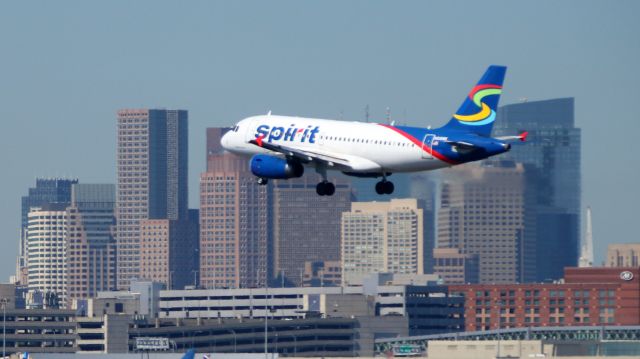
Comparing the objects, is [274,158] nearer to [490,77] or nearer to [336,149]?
[336,149]

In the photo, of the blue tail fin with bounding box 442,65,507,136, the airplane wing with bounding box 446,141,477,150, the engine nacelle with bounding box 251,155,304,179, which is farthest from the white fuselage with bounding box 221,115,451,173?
the blue tail fin with bounding box 442,65,507,136

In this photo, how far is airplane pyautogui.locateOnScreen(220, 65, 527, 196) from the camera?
460 feet

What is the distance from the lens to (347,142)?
14475cm

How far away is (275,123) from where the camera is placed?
5906 inches

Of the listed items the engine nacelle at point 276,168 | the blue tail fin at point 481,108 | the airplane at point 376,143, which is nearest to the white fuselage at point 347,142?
the airplane at point 376,143

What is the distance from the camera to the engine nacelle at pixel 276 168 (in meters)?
147

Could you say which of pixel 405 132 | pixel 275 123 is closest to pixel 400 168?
pixel 405 132

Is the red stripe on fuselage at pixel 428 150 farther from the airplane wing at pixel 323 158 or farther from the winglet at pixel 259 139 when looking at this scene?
the winglet at pixel 259 139

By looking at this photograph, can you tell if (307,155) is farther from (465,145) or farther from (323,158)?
(465,145)

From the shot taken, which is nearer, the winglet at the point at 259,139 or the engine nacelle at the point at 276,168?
the engine nacelle at the point at 276,168

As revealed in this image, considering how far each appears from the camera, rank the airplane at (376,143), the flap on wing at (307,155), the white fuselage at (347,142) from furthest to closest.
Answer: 1. the flap on wing at (307,155)
2. the white fuselage at (347,142)
3. the airplane at (376,143)

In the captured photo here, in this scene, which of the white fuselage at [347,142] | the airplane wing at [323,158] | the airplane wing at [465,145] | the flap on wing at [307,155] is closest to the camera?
the airplane wing at [465,145]

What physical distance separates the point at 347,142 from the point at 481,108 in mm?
9455

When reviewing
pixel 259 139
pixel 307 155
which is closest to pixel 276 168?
pixel 307 155
